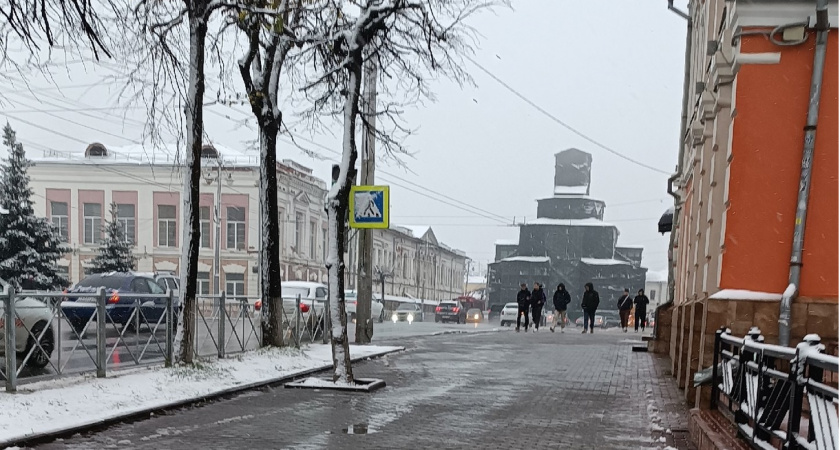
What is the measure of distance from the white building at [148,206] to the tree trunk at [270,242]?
108 feet

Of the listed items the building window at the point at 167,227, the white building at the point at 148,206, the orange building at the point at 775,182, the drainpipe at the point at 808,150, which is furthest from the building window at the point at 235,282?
the drainpipe at the point at 808,150

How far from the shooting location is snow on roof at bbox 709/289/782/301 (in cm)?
859

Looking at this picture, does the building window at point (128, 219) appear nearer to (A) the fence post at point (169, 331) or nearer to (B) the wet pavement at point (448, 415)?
(B) the wet pavement at point (448, 415)

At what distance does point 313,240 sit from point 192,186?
149 feet

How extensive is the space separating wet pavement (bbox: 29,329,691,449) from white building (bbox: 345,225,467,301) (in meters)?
44.0

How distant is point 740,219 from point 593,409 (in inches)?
106

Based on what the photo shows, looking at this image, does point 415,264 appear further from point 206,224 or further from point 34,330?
point 34,330

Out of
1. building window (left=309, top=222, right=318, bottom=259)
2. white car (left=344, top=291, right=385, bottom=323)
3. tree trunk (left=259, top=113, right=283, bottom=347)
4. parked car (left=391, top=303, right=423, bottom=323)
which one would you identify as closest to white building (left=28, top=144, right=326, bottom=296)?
building window (left=309, top=222, right=318, bottom=259)

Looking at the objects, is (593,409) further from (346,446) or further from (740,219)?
(346,446)

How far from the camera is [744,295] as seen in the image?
8.65 m

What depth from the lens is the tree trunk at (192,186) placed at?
1155 centimetres

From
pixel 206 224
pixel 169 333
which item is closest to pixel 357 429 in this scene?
pixel 169 333

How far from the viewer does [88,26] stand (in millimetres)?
7348

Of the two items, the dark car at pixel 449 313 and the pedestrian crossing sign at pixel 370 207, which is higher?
the pedestrian crossing sign at pixel 370 207
